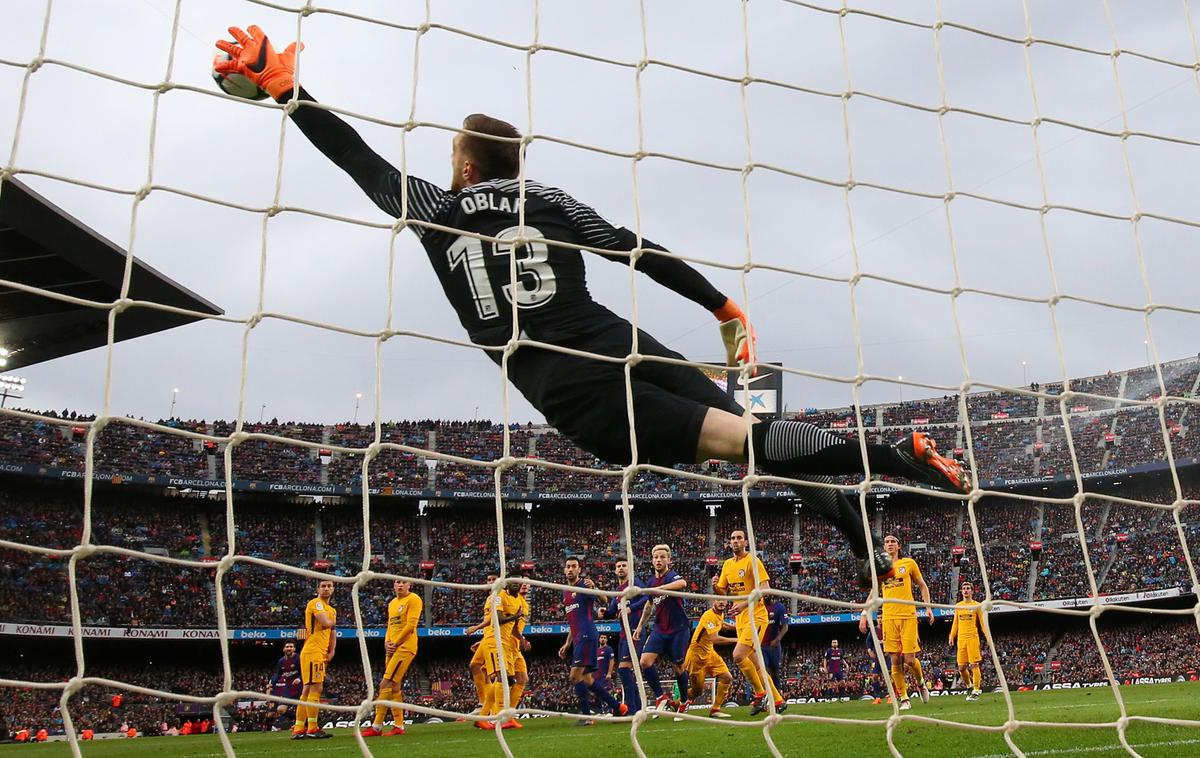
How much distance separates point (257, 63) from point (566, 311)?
4.55 ft

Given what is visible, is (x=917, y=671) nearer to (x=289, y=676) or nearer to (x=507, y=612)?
(x=507, y=612)

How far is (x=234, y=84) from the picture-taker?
353cm

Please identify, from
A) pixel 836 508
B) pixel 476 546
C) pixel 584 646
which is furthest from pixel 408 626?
pixel 476 546

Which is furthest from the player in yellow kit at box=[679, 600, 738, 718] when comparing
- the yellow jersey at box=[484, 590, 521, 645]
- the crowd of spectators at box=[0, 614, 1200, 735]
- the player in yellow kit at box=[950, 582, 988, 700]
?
the crowd of spectators at box=[0, 614, 1200, 735]

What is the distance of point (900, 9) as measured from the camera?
4.73 metres

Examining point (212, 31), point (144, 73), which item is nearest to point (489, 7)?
point (212, 31)

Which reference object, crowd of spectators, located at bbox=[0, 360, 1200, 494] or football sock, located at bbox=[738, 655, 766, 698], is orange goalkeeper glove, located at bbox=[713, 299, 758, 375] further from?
crowd of spectators, located at bbox=[0, 360, 1200, 494]

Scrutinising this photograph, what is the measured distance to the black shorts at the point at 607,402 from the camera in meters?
3.48

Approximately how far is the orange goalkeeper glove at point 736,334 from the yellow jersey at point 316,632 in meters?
6.90

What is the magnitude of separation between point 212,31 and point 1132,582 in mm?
29798

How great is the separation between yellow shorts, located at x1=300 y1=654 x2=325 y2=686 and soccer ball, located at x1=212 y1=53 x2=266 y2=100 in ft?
23.4

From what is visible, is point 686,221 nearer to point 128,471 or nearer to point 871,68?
point 871,68

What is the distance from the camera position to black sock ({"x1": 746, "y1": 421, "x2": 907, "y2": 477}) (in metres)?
3.48

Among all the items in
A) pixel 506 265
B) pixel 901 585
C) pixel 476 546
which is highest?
pixel 476 546
